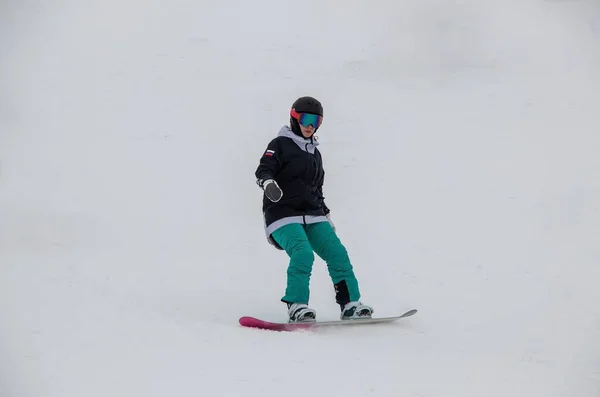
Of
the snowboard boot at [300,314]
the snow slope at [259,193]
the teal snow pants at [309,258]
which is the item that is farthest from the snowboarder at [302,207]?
the snow slope at [259,193]

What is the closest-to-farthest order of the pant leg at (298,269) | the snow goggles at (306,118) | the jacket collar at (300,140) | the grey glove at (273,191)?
the grey glove at (273,191), the pant leg at (298,269), the snow goggles at (306,118), the jacket collar at (300,140)

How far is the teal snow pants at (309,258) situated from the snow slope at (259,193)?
1.61 ft

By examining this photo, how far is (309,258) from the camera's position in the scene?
611 cm

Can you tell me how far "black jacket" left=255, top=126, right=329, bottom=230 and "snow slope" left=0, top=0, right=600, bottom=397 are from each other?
108cm

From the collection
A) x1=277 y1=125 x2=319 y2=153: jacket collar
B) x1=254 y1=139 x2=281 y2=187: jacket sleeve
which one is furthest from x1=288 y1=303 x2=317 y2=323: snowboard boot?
x1=277 y1=125 x2=319 y2=153: jacket collar

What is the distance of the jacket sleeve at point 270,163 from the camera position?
20.2 feet

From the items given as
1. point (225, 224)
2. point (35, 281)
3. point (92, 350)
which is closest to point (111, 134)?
point (225, 224)

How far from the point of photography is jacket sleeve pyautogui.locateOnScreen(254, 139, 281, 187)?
6.17 m

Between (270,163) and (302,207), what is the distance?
1.74 feet

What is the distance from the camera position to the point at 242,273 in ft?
29.6

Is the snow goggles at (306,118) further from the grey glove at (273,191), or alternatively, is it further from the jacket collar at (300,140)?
the grey glove at (273,191)

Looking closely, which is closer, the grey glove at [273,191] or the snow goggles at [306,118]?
the grey glove at [273,191]

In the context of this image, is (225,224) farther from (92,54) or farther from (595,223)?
(92,54)

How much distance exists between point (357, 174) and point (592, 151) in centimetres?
399
